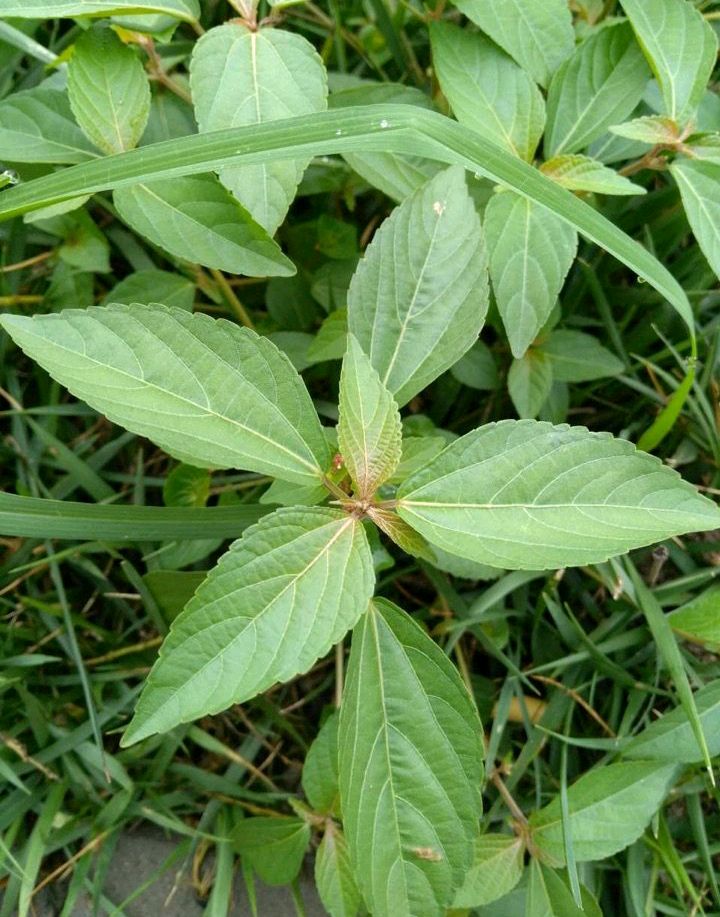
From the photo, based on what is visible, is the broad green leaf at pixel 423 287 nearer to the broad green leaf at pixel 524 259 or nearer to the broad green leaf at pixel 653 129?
the broad green leaf at pixel 524 259

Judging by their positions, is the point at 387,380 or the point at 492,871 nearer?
the point at 387,380

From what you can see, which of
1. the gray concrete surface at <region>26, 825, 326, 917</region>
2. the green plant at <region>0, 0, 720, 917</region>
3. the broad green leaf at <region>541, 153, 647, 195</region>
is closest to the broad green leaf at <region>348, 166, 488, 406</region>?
the green plant at <region>0, 0, 720, 917</region>

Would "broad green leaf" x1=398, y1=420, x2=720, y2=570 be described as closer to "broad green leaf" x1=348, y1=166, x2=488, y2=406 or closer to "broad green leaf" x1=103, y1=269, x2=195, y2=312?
"broad green leaf" x1=348, y1=166, x2=488, y2=406

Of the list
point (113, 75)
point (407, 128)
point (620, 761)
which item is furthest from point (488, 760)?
point (113, 75)

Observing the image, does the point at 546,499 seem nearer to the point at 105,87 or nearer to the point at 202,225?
the point at 202,225

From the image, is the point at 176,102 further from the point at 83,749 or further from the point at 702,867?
the point at 702,867

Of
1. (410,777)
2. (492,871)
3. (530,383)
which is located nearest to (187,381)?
(410,777)

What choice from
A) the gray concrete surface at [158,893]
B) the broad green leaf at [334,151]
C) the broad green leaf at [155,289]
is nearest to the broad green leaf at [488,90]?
the broad green leaf at [334,151]
